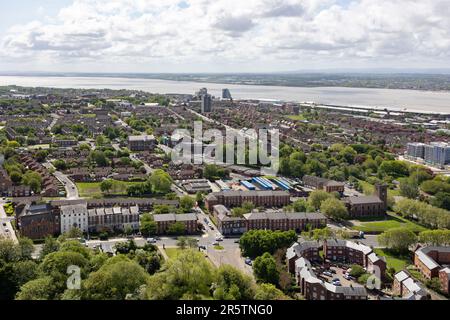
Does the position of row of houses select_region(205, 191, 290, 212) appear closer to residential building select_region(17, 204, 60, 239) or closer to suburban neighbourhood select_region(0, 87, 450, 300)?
suburban neighbourhood select_region(0, 87, 450, 300)

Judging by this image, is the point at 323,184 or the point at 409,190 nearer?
the point at 409,190

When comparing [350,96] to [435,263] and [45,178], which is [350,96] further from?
[435,263]

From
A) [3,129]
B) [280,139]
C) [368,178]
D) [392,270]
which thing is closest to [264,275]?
[392,270]

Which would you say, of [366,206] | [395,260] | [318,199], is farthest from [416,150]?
[395,260]

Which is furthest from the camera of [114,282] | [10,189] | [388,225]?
[10,189]

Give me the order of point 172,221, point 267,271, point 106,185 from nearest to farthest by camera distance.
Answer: point 267,271, point 172,221, point 106,185

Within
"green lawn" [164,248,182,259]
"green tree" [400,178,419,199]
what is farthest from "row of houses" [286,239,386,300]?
"green tree" [400,178,419,199]
